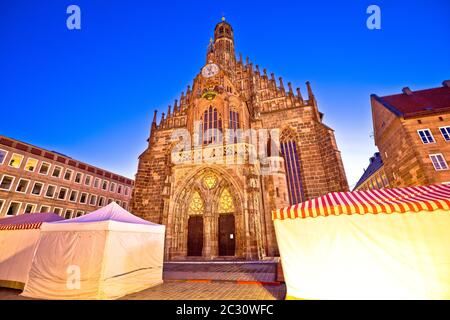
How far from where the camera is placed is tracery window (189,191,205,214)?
13.6 m

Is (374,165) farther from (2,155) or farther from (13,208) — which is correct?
(2,155)

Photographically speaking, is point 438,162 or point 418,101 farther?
point 418,101

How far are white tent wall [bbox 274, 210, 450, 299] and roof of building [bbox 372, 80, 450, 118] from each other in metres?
16.2

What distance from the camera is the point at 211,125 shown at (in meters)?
16.0

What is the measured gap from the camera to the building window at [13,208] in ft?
67.6

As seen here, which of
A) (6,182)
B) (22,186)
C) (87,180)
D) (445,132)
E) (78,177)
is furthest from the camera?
(87,180)

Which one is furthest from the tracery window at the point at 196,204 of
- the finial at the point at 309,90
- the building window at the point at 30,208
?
the building window at the point at 30,208

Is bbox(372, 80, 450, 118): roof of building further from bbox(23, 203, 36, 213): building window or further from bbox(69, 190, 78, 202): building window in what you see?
bbox(23, 203, 36, 213): building window

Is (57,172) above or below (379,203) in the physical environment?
above

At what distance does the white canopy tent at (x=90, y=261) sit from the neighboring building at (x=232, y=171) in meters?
6.78

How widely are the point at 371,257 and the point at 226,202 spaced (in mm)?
10184

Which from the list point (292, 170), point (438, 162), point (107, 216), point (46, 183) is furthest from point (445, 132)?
point (46, 183)

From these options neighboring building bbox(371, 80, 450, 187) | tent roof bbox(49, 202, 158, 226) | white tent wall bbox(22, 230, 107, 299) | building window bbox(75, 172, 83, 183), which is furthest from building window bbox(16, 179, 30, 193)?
neighboring building bbox(371, 80, 450, 187)
